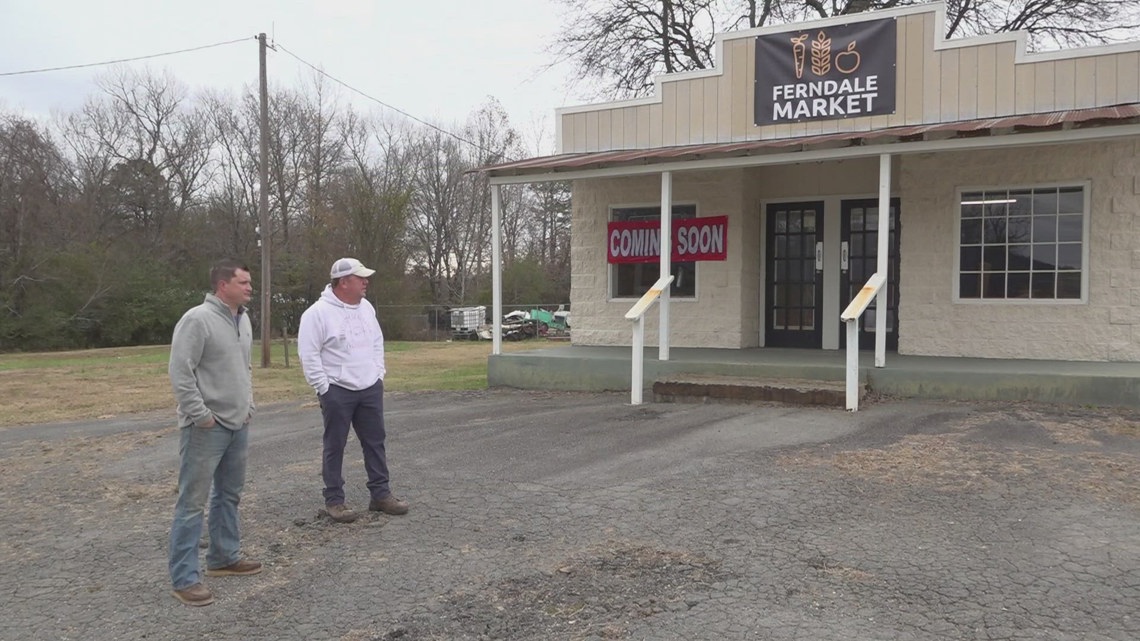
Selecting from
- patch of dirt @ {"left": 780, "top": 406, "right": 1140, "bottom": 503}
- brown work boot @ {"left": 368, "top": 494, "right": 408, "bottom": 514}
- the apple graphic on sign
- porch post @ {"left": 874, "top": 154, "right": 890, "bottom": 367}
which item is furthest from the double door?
brown work boot @ {"left": 368, "top": 494, "right": 408, "bottom": 514}

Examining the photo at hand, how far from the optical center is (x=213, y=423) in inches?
167

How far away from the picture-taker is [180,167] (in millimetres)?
46562

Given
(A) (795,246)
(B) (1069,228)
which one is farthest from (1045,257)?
(A) (795,246)

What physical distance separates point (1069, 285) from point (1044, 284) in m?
0.27

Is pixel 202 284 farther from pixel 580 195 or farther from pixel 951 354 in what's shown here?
pixel 951 354

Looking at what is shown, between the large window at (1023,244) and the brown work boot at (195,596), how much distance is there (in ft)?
32.2

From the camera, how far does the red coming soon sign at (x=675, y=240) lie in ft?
40.2

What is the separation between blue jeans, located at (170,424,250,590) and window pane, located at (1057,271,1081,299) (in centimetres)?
977

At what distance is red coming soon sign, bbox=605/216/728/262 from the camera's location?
12263mm

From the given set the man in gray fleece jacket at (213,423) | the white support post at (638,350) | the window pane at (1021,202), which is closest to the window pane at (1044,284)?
the window pane at (1021,202)

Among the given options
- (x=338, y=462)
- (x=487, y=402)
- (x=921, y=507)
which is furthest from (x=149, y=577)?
(x=487, y=402)

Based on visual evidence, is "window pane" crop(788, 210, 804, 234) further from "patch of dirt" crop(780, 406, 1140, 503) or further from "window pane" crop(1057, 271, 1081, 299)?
"patch of dirt" crop(780, 406, 1140, 503)

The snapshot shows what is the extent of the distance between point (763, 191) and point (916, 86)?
2614 millimetres

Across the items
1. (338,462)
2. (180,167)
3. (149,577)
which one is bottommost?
(149,577)
